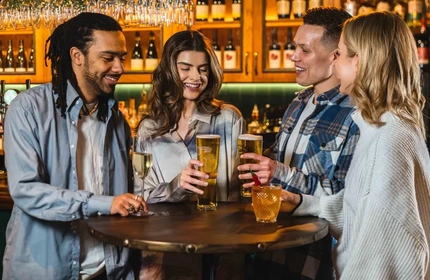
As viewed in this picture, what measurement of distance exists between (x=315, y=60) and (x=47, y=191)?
123cm

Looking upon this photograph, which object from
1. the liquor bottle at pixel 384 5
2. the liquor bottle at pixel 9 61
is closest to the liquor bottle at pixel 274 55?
the liquor bottle at pixel 384 5

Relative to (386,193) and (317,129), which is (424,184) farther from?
(317,129)

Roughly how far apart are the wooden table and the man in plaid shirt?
0.22 metres

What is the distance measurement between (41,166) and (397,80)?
1.25 m

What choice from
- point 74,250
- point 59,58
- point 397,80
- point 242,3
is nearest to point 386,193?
point 397,80

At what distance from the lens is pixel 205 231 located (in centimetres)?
215

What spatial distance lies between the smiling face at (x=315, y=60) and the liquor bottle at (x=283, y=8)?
2857 mm

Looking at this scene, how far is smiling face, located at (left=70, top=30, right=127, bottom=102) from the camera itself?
2.59m

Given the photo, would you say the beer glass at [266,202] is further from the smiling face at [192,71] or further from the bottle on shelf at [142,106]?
the bottle on shelf at [142,106]

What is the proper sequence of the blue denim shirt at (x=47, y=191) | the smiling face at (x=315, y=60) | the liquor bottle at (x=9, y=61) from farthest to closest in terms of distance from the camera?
the liquor bottle at (x=9, y=61) → the smiling face at (x=315, y=60) → the blue denim shirt at (x=47, y=191)

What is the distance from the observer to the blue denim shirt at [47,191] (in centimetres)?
235

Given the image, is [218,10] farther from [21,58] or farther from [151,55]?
[21,58]

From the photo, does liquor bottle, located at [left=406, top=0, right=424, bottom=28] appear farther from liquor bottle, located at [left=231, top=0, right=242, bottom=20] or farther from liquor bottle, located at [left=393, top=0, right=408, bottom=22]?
liquor bottle, located at [left=231, top=0, right=242, bottom=20]

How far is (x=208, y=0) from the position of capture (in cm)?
577
